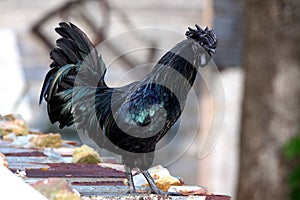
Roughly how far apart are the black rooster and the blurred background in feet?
0.87

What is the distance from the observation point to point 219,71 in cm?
1214

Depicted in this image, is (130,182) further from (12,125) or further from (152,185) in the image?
(12,125)

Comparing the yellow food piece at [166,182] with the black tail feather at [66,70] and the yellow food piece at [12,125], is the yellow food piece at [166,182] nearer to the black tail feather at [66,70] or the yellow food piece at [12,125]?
the black tail feather at [66,70]

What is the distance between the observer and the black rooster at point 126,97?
14.3ft

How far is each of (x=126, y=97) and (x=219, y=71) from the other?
25.4 ft

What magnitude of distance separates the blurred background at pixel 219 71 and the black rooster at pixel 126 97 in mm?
266

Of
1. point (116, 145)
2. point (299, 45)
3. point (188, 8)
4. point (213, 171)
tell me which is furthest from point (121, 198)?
point (188, 8)

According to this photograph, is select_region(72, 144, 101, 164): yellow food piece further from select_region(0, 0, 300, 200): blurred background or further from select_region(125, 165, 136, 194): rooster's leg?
select_region(125, 165, 136, 194): rooster's leg

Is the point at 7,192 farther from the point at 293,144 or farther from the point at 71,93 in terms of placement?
the point at 293,144

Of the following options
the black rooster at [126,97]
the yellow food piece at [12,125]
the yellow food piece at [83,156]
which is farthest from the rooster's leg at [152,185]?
the yellow food piece at [12,125]

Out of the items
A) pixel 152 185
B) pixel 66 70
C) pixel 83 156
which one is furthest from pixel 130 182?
pixel 83 156

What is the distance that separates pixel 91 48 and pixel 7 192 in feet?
Answer: 3.18

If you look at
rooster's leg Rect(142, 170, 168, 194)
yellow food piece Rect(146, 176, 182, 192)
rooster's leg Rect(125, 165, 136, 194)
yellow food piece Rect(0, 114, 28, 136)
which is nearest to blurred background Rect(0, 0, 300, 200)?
yellow food piece Rect(146, 176, 182, 192)

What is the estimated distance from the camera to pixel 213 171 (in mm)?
13914
